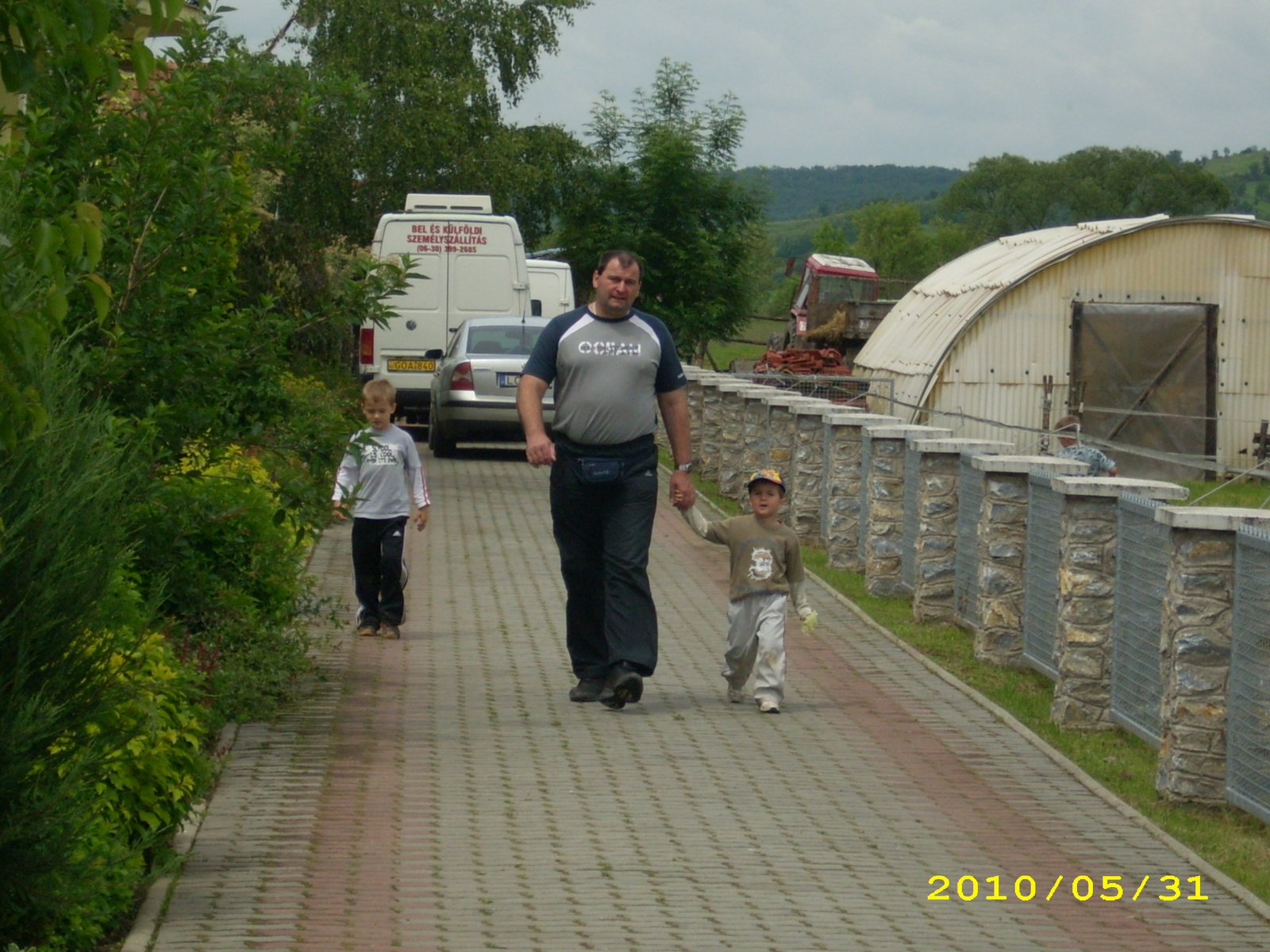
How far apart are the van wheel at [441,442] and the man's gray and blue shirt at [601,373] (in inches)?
558

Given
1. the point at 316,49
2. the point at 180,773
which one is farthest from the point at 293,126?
the point at 316,49

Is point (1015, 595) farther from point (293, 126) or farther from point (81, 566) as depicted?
point (81, 566)

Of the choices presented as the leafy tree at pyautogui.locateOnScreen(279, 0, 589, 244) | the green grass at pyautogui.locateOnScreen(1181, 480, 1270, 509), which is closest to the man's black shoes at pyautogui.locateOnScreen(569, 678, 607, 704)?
the green grass at pyautogui.locateOnScreen(1181, 480, 1270, 509)

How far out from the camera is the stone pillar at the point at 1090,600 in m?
8.64

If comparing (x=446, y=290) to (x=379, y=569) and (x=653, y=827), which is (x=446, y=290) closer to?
(x=379, y=569)

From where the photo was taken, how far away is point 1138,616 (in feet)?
26.9

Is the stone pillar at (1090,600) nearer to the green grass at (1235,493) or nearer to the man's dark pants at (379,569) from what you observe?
the man's dark pants at (379,569)

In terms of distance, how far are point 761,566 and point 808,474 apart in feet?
24.8

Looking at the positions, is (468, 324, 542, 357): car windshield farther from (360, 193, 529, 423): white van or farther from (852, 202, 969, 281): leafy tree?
(852, 202, 969, 281): leafy tree

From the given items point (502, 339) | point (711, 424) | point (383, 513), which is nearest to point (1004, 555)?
point (383, 513)

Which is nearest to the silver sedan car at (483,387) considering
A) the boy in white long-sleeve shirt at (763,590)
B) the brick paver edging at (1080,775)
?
the brick paver edging at (1080,775)

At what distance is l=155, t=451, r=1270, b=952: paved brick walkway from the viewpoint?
536cm

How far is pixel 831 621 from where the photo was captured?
1187cm

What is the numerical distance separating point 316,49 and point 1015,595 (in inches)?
1503
